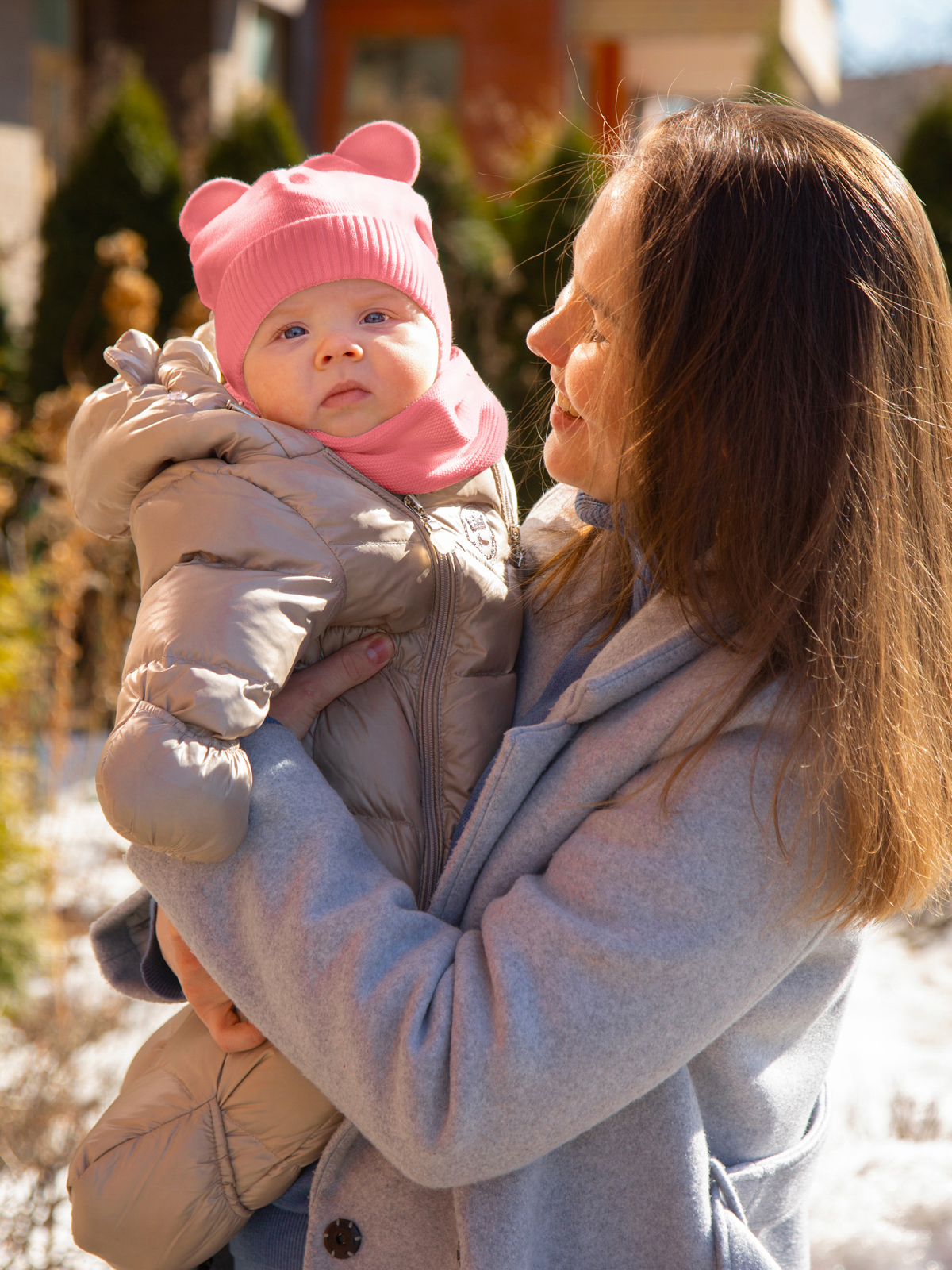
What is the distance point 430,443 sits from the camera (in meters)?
1.35

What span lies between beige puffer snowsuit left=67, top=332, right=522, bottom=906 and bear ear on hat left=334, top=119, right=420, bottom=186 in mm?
367

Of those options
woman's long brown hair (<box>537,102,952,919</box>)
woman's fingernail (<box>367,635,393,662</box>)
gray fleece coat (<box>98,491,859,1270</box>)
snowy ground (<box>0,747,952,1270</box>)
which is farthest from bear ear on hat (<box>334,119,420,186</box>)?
snowy ground (<box>0,747,952,1270</box>)

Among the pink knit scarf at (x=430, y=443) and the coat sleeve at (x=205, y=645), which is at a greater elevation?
the pink knit scarf at (x=430, y=443)

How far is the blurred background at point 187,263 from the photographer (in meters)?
2.46

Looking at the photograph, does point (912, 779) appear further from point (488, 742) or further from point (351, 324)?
point (351, 324)

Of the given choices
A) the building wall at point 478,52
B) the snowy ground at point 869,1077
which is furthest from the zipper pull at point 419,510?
the building wall at point 478,52

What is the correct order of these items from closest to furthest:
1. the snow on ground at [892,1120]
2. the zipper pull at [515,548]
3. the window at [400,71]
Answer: the zipper pull at [515,548] < the snow on ground at [892,1120] < the window at [400,71]

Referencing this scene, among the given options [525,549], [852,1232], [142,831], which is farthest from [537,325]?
[852,1232]

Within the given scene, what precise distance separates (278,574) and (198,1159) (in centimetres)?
63

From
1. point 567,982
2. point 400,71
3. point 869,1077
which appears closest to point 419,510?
point 567,982

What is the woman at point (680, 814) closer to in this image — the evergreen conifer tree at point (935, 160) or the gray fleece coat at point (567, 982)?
the gray fleece coat at point (567, 982)

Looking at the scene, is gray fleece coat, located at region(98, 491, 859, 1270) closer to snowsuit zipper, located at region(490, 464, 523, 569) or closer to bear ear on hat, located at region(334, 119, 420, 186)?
snowsuit zipper, located at region(490, 464, 523, 569)

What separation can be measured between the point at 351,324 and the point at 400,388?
10 cm

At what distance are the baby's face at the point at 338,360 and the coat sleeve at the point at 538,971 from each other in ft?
1.78
